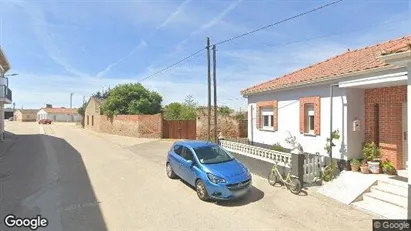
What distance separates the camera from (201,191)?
9.46 metres

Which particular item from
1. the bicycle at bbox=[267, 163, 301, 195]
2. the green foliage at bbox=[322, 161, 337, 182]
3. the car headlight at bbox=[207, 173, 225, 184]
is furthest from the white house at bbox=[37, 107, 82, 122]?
the green foliage at bbox=[322, 161, 337, 182]

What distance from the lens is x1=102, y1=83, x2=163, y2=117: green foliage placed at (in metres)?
35.4

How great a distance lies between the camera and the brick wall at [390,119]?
9898 millimetres

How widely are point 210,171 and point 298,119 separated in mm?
5384

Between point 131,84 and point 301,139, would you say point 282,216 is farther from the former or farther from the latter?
point 131,84

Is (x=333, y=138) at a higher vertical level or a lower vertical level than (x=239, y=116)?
lower

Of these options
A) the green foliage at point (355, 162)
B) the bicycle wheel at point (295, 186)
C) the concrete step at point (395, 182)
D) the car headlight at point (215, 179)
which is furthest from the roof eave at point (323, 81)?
the car headlight at point (215, 179)

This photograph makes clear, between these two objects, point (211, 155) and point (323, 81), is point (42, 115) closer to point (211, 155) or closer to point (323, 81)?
point (211, 155)

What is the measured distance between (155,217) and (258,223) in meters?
2.39

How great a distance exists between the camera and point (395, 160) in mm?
9945

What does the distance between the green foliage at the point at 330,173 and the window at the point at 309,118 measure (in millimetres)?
2086

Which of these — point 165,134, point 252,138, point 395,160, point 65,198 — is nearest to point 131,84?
point 165,134

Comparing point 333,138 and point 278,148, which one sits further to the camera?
point 278,148

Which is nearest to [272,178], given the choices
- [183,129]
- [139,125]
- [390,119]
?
[390,119]
